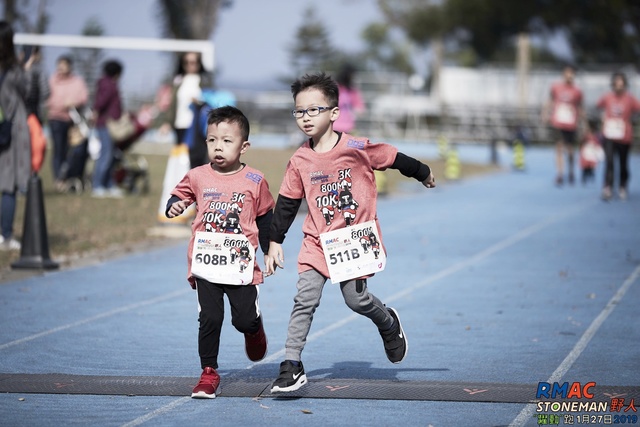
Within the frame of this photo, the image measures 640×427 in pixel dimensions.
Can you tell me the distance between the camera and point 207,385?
644cm

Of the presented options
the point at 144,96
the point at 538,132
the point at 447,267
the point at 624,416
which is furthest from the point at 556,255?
the point at 538,132

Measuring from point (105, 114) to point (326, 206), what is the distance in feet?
44.5

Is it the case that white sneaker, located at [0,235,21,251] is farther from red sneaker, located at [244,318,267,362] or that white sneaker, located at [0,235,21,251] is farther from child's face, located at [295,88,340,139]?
child's face, located at [295,88,340,139]

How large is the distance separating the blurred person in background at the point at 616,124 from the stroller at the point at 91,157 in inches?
327

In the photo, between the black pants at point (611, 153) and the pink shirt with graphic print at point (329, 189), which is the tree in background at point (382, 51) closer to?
the black pants at point (611, 153)

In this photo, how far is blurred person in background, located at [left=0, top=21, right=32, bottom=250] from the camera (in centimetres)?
1209

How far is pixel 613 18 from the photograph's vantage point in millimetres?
53531

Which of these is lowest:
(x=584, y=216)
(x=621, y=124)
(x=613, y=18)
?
(x=584, y=216)

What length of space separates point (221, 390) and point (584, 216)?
12943 millimetres

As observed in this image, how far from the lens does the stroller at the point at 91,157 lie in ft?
64.7

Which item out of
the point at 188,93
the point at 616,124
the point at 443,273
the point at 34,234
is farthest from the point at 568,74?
the point at 34,234

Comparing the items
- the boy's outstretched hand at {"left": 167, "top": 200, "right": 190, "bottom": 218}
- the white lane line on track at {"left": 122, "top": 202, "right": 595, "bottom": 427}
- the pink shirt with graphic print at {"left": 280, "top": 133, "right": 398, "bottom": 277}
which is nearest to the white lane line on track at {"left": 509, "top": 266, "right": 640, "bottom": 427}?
the pink shirt with graphic print at {"left": 280, "top": 133, "right": 398, "bottom": 277}

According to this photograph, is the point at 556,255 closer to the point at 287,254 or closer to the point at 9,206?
the point at 287,254

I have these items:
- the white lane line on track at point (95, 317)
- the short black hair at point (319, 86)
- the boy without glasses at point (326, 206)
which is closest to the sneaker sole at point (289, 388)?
the boy without glasses at point (326, 206)
